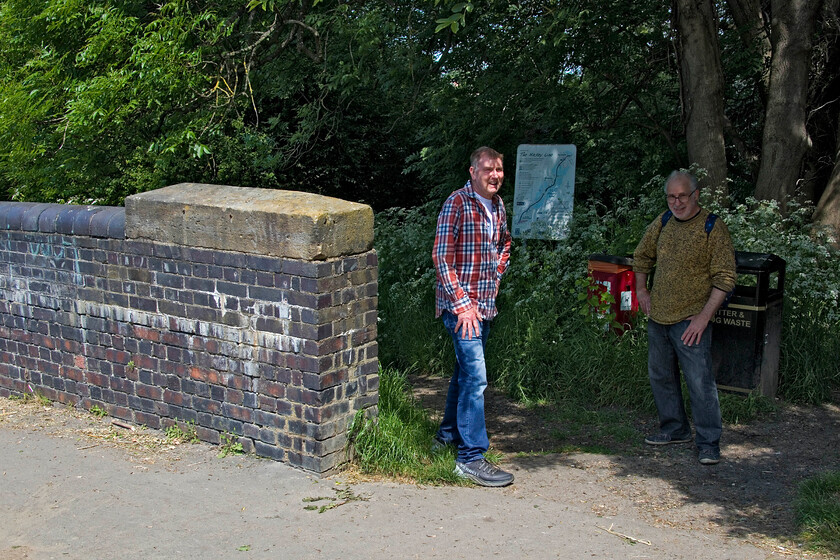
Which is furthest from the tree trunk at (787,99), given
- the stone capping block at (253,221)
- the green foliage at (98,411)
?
the green foliage at (98,411)

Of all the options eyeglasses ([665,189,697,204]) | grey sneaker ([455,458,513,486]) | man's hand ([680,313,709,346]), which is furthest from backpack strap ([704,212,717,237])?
grey sneaker ([455,458,513,486])

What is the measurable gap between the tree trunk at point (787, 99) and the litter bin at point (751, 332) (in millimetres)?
2661

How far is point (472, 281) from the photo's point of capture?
505cm

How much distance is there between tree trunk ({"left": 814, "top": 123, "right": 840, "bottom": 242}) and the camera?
8.59 metres

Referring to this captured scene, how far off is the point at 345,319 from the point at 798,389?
3.90 m

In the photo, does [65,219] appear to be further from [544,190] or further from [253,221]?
[544,190]

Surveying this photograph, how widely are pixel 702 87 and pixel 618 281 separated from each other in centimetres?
270

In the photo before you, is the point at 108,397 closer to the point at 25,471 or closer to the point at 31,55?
the point at 25,471

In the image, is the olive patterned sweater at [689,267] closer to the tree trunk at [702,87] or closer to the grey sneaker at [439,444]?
the grey sneaker at [439,444]

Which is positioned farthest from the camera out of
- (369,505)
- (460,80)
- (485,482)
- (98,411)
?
(460,80)

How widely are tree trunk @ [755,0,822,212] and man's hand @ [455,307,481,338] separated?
17.2 ft

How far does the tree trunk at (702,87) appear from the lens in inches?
340

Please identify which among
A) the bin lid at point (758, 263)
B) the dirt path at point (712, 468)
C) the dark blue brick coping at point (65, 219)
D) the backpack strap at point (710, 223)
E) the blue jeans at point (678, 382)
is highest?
the backpack strap at point (710, 223)

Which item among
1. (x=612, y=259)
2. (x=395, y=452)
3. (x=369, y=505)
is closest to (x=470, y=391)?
(x=395, y=452)
